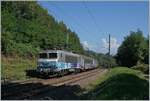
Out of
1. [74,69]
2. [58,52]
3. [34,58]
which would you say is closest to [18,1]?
[34,58]

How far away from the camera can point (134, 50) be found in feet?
309

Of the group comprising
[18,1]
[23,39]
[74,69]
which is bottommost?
[74,69]

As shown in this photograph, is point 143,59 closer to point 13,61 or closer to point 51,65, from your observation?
point 13,61

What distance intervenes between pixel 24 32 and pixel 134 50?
2805 cm

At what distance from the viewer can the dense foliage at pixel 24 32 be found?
65.4 m

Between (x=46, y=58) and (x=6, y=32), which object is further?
(x=6, y=32)

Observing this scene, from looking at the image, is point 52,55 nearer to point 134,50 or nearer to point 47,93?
point 47,93

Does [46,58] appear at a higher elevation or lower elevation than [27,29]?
lower

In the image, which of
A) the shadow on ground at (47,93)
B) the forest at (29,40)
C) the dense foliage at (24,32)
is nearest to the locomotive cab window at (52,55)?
the forest at (29,40)

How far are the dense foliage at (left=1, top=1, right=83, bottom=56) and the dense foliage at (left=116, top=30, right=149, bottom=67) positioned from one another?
13.4 metres

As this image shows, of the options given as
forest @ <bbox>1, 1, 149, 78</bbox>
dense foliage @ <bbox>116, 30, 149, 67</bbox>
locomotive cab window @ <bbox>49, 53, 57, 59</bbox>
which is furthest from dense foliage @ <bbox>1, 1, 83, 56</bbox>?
locomotive cab window @ <bbox>49, 53, 57, 59</bbox>

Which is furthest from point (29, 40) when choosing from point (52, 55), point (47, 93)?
point (47, 93)

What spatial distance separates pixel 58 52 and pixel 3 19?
24604mm

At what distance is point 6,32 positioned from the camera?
64.1m
